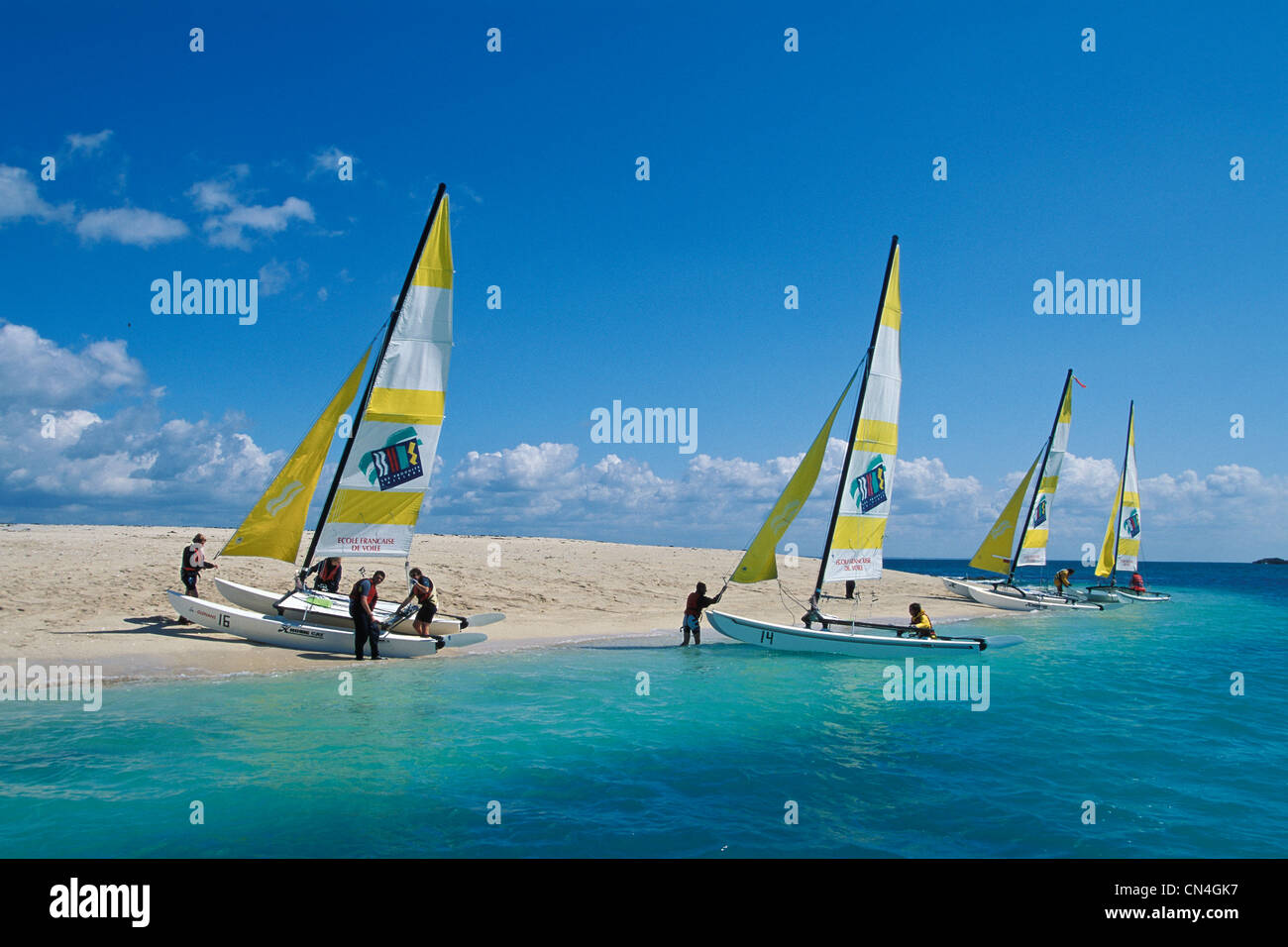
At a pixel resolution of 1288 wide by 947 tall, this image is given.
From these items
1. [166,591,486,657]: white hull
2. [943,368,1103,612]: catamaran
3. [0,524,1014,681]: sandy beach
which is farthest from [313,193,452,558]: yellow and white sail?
[943,368,1103,612]: catamaran

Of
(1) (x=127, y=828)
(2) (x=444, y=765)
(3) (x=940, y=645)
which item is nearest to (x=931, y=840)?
(2) (x=444, y=765)

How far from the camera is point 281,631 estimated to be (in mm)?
16000

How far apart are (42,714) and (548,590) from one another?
17.5 meters

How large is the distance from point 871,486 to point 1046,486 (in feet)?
66.2

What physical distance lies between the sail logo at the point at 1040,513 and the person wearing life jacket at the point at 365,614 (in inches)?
1223

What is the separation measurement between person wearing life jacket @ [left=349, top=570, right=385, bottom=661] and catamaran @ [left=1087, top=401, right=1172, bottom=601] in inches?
1703

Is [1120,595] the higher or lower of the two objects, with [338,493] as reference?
lower

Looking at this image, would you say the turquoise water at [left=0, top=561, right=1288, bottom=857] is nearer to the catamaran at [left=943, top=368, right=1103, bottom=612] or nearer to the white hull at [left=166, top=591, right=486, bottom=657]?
the white hull at [left=166, top=591, right=486, bottom=657]

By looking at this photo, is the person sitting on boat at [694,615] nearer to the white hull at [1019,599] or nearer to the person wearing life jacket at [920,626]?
the person wearing life jacket at [920,626]

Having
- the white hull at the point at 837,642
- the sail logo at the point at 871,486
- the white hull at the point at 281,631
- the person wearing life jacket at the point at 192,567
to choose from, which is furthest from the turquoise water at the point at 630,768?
the sail logo at the point at 871,486

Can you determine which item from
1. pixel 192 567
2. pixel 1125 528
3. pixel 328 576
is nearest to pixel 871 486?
pixel 328 576

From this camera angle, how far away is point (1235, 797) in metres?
9.70

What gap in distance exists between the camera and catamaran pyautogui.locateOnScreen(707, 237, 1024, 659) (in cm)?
1870
